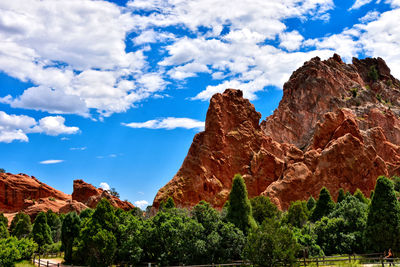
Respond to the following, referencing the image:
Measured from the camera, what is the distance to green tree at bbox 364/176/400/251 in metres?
25.0

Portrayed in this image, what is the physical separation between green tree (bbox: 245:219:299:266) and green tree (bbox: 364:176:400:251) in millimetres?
8725

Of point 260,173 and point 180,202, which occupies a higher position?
point 260,173

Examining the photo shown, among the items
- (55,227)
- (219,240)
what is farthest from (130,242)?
(55,227)

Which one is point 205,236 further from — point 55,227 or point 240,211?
point 55,227

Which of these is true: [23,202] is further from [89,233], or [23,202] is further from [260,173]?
[89,233]

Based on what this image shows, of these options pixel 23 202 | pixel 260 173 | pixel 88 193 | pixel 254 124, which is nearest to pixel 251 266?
pixel 260 173

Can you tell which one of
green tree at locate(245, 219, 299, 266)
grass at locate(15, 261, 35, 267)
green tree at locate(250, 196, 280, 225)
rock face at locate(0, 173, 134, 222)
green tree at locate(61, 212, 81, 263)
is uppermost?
rock face at locate(0, 173, 134, 222)

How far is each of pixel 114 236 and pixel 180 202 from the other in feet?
129

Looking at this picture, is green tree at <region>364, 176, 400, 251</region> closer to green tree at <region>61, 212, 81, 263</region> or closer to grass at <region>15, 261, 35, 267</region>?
green tree at <region>61, 212, 81, 263</region>

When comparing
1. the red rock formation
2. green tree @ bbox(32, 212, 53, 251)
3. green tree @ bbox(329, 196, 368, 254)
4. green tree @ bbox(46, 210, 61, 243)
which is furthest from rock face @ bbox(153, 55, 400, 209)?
the red rock formation

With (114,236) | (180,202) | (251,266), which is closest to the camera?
(251,266)

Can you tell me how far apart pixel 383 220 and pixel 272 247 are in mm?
10384

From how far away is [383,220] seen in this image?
25.5 metres

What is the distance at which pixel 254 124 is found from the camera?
80.6 m
